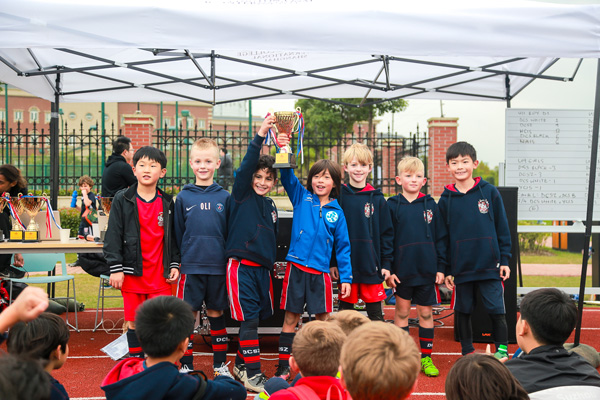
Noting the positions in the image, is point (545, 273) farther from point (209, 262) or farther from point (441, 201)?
point (209, 262)

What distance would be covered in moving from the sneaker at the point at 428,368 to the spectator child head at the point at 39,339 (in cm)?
315

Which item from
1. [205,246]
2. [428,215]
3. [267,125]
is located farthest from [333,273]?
[267,125]

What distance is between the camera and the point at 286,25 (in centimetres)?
380

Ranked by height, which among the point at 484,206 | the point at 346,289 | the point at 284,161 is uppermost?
the point at 284,161

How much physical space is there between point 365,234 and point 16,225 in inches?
129

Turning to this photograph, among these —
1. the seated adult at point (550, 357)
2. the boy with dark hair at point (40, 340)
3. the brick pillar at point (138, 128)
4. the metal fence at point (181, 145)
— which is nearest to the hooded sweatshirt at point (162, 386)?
the boy with dark hair at point (40, 340)

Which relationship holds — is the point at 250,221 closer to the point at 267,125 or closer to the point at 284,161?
the point at 284,161

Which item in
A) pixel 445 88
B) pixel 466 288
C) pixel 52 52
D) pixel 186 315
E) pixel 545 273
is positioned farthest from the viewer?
pixel 545 273

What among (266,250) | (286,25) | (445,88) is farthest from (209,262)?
(445,88)

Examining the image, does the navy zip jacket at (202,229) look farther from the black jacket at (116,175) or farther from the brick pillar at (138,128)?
the brick pillar at (138,128)

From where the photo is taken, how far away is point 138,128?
14.7 metres

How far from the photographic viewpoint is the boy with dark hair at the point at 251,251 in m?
4.14

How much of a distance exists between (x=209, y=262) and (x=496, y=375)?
2.75 meters

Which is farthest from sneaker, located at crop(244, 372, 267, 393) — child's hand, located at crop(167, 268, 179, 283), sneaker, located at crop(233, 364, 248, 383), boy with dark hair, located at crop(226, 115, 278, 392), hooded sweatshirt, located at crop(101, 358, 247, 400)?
hooded sweatshirt, located at crop(101, 358, 247, 400)
